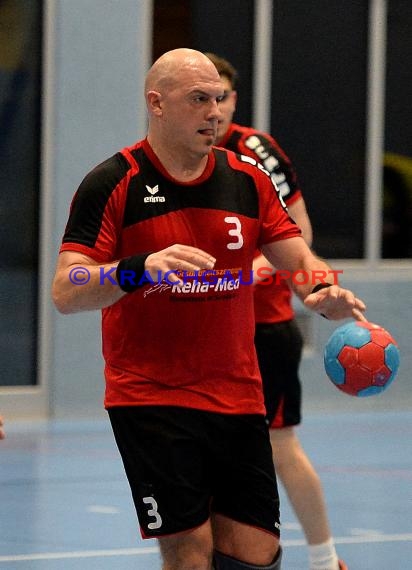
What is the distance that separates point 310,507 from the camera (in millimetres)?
6191

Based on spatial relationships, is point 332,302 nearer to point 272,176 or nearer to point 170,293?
point 170,293

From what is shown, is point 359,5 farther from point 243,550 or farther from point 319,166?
point 243,550

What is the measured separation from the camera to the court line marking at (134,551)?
6.67 metres

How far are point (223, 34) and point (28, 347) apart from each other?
3165 mm

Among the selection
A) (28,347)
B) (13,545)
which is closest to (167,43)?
(28,347)

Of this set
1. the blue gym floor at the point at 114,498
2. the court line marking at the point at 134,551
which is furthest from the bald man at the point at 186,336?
the court line marking at the point at 134,551

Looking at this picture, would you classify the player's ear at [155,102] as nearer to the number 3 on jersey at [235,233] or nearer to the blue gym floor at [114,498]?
the number 3 on jersey at [235,233]

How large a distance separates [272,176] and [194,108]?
5.22 ft

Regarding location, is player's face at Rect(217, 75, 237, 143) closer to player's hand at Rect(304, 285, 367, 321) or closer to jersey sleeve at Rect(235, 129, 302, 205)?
jersey sleeve at Rect(235, 129, 302, 205)

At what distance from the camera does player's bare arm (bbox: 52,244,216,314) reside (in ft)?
14.0

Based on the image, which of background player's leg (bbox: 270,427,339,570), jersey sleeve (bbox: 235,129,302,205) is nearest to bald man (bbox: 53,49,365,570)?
background player's leg (bbox: 270,427,339,570)

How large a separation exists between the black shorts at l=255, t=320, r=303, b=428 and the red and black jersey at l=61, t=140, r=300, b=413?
153 cm

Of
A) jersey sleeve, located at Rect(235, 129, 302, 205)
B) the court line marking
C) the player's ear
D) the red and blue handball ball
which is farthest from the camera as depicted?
the court line marking

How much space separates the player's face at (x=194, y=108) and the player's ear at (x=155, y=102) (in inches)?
2.0
